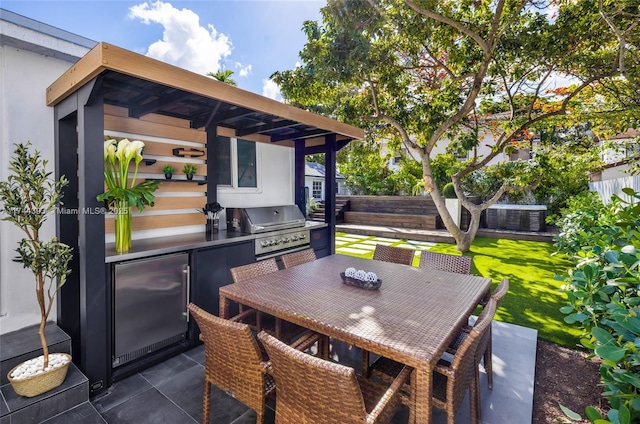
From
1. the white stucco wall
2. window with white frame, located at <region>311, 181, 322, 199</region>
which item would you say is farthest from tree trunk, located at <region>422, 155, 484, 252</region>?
window with white frame, located at <region>311, 181, 322, 199</region>

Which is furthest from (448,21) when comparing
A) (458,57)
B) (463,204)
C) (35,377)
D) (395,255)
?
(35,377)

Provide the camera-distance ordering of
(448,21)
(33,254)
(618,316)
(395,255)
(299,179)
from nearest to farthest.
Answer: (618,316), (33,254), (395,255), (448,21), (299,179)

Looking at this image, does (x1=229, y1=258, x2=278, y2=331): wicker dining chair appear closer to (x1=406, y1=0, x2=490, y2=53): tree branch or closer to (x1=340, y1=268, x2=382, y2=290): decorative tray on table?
(x1=340, y1=268, x2=382, y2=290): decorative tray on table

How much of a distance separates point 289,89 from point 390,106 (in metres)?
2.33

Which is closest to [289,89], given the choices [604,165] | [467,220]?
[467,220]

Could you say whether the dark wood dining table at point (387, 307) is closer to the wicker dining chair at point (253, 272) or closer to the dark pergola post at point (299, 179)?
the wicker dining chair at point (253, 272)

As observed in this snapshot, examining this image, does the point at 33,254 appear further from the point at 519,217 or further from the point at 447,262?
the point at 519,217

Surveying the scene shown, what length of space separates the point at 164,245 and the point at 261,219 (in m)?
1.35

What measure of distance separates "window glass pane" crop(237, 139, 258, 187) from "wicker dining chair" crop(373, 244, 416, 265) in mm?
2261

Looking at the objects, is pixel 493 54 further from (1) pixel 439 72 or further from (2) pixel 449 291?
(2) pixel 449 291

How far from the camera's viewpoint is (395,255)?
3510 millimetres

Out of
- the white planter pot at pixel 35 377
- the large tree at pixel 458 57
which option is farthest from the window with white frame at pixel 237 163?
the white planter pot at pixel 35 377

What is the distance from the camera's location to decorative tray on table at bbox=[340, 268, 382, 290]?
2215 millimetres

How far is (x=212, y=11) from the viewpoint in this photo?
561 cm
